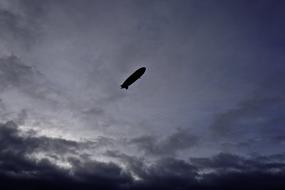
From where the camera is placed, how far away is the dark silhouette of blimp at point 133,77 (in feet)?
456

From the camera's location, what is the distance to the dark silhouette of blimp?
456ft

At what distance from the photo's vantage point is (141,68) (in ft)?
456

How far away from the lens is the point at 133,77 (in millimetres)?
140625

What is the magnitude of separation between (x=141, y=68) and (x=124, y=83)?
734 centimetres

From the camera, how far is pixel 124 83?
468ft
